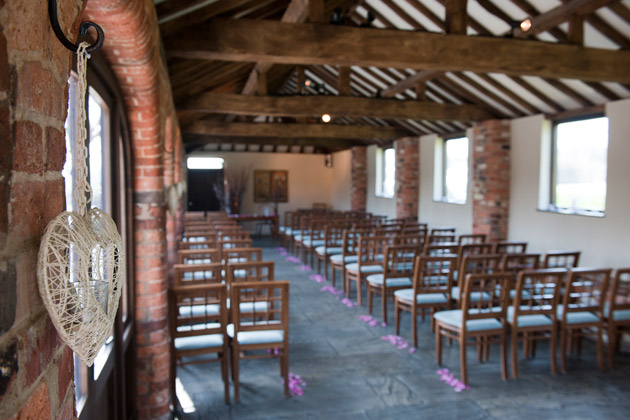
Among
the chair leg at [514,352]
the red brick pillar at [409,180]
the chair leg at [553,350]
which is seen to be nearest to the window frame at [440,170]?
the red brick pillar at [409,180]

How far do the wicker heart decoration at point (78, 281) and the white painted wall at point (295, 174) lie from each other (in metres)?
14.9

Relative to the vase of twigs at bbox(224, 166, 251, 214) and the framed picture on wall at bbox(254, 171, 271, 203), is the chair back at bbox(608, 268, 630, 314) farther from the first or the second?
the framed picture on wall at bbox(254, 171, 271, 203)

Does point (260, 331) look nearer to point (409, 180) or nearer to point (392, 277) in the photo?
point (392, 277)

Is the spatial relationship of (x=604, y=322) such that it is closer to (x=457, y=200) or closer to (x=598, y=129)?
(x=598, y=129)

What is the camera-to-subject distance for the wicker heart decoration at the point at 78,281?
2.56 feet

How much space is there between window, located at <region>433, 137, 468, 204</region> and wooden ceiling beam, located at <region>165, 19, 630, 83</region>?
15.2 feet

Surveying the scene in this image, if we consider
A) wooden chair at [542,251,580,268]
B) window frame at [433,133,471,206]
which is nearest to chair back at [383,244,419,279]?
wooden chair at [542,251,580,268]

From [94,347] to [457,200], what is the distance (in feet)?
29.7

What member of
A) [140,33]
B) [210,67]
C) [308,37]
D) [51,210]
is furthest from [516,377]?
[210,67]

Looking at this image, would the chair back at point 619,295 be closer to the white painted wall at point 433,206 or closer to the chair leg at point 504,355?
the chair leg at point 504,355

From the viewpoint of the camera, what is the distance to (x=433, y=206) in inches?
395

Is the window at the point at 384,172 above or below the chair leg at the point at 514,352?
above

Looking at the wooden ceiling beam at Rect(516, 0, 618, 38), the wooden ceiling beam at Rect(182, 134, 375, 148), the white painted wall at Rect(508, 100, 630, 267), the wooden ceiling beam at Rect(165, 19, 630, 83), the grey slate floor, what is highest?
the wooden ceiling beam at Rect(516, 0, 618, 38)

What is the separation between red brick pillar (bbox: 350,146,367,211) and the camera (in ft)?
46.6
